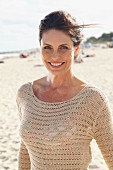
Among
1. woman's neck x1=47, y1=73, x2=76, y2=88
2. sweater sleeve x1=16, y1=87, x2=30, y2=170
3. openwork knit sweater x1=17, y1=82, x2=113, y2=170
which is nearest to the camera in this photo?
openwork knit sweater x1=17, y1=82, x2=113, y2=170

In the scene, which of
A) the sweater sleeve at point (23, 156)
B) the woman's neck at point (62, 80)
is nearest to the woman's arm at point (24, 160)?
the sweater sleeve at point (23, 156)

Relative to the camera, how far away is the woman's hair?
1698mm

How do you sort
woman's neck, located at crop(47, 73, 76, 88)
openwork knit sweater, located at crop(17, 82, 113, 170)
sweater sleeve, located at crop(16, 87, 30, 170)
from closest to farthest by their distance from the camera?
openwork knit sweater, located at crop(17, 82, 113, 170) < woman's neck, located at crop(47, 73, 76, 88) < sweater sleeve, located at crop(16, 87, 30, 170)

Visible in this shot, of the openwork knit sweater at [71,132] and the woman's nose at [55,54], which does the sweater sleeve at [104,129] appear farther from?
the woman's nose at [55,54]

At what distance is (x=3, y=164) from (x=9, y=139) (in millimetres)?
1299

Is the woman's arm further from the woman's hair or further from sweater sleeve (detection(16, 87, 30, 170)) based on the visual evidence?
the woman's hair

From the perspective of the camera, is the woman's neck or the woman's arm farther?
the woman's arm

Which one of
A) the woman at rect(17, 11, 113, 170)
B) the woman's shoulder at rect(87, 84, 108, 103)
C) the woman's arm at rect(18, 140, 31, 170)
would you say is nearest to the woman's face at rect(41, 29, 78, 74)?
the woman at rect(17, 11, 113, 170)

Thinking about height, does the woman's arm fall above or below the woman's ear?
below

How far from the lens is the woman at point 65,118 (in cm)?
169

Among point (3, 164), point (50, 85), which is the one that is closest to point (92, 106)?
point (50, 85)

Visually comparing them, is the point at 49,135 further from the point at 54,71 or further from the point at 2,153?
the point at 2,153

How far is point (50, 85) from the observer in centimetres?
197

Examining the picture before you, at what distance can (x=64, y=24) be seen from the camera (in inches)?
66.9
